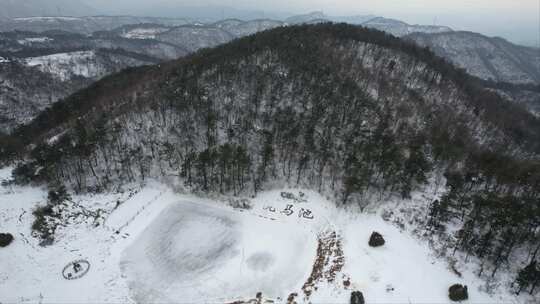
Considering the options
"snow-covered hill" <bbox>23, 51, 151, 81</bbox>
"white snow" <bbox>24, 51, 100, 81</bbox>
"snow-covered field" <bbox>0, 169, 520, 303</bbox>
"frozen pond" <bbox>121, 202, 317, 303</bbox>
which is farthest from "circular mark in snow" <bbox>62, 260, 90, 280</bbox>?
"white snow" <bbox>24, 51, 100, 81</bbox>

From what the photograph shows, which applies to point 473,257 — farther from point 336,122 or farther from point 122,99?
point 122,99

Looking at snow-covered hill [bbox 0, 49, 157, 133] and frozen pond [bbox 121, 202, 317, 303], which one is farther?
snow-covered hill [bbox 0, 49, 157, 133]

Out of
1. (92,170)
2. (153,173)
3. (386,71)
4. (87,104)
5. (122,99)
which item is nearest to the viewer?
(92,170)

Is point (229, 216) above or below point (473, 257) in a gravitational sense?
below

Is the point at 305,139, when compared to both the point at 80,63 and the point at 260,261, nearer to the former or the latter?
the point at 260,261

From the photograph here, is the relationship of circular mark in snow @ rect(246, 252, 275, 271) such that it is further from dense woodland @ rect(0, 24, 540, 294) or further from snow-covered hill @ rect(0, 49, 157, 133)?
snow-covered hill @ rect(0, 49, 157, 133)

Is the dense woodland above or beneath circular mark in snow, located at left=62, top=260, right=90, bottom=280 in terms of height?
above

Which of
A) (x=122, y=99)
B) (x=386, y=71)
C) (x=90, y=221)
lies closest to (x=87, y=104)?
(x=122, y=99)
